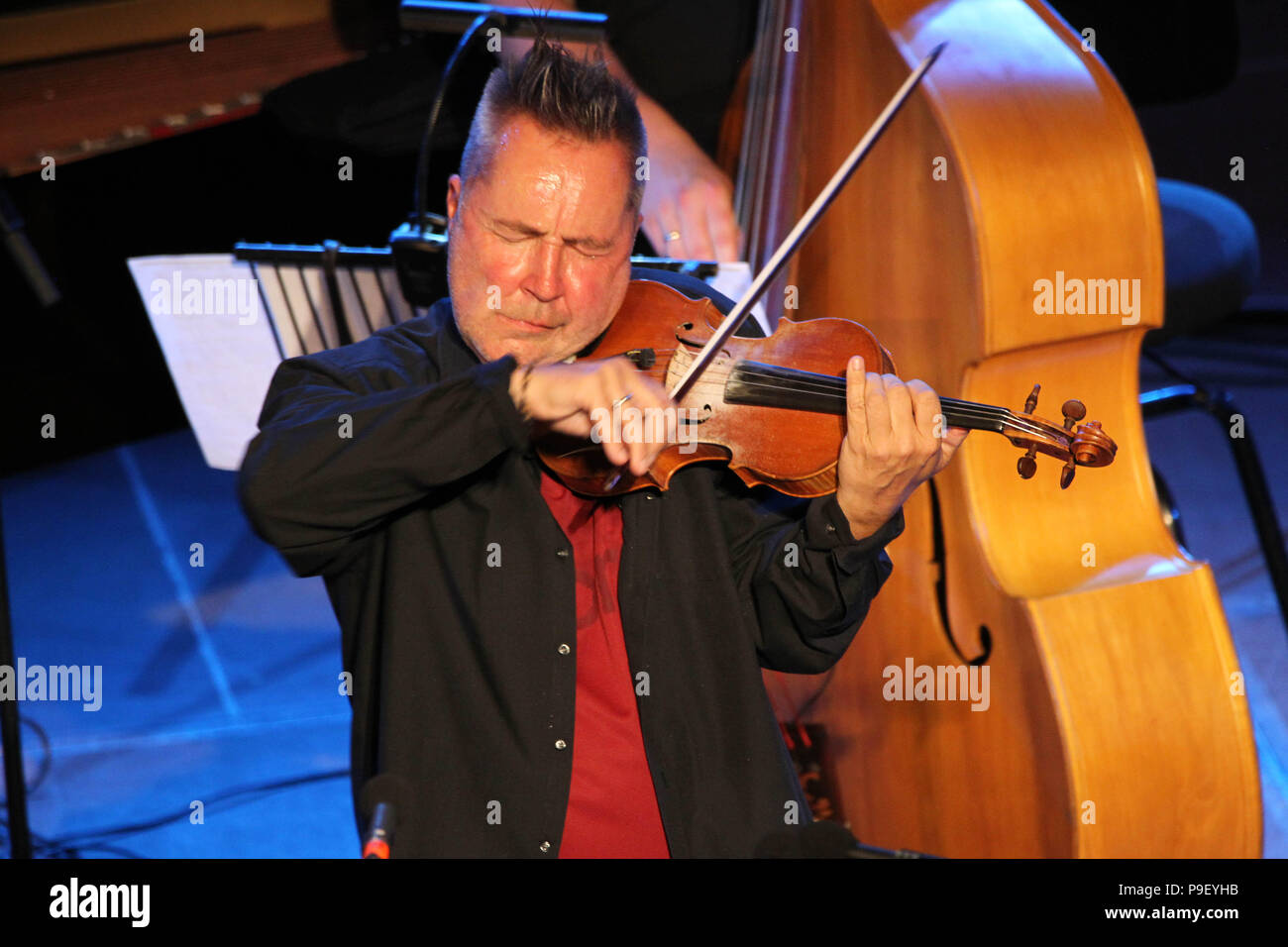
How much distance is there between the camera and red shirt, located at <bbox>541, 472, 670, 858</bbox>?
4.80 feet

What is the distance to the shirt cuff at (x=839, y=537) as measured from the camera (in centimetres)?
144

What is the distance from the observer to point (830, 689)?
211 centimetres

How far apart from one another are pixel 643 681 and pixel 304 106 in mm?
1788

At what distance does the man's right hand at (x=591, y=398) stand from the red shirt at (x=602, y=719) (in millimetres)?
303

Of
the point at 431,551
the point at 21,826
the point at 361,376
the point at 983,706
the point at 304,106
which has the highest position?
the point at 304,106

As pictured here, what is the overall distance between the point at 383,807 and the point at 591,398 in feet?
1.40

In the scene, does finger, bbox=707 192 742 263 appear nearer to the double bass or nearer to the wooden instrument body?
the double bass

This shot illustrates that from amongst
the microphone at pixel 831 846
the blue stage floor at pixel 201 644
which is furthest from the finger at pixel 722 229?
the blue stage floor at pixel 201 644

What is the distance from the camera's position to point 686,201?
7.09 feet

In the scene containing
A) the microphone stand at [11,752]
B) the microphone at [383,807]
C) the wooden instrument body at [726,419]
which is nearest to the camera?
the microphone at [383,807]

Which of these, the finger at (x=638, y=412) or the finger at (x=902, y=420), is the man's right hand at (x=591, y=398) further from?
the finger at (x=902, y=420)

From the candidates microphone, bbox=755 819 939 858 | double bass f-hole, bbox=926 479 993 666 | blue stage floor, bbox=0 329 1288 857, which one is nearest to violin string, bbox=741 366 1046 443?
double bass f-hole, bbox=926 479 993 666
